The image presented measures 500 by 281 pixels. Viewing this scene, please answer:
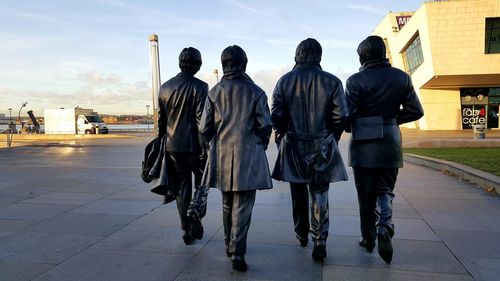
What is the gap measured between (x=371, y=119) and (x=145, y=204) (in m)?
4.09

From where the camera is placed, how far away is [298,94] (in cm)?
366

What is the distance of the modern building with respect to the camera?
29.3 m

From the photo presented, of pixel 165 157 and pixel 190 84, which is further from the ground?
pixel 190 84

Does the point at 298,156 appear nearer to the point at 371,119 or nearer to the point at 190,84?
the point at 371,119

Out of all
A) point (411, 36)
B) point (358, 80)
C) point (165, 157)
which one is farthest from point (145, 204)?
point (411, 36)

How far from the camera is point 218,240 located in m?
4.40

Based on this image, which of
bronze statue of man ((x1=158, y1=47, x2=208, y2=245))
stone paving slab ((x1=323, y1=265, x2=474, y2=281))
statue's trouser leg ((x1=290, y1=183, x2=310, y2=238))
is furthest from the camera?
bronze statue of man ((x1=158, y1=47, x2=208, y2=245))

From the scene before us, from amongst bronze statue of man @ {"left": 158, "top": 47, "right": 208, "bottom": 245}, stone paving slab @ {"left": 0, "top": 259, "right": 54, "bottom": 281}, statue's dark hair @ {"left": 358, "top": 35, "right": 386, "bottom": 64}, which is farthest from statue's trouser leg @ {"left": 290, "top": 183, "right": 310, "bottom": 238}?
stone paving slab @ {"left": 0, "top": 259, "right": 54, "bottom": 281}

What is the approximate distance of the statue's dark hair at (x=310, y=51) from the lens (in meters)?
3.73

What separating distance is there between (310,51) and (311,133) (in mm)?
808

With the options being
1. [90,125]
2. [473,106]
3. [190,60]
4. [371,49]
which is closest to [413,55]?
[473,106]

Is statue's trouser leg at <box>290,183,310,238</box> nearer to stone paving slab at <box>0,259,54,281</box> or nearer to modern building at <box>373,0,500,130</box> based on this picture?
stone paving slab at <box>0,259,54,281</box>

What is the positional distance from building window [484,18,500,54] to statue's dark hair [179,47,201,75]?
31.9 meters

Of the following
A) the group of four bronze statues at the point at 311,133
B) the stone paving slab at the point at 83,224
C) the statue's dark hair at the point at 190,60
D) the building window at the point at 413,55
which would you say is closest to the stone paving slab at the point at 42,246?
the stone paving slab at the point at 83,224
